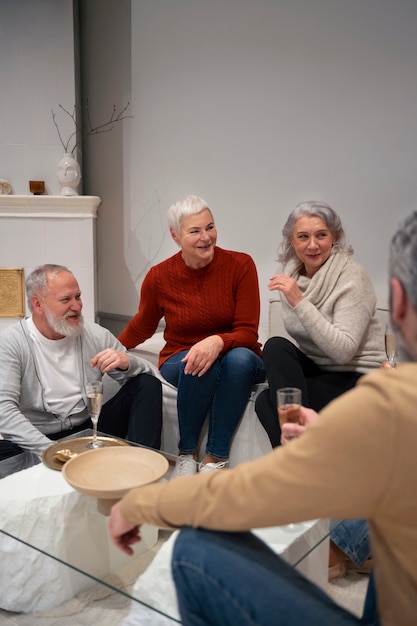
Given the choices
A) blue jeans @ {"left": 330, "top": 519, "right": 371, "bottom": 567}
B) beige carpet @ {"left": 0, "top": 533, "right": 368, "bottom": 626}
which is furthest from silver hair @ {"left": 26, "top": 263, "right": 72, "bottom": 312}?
blue jeans @ {"left": 330, "top": 519, "right": 371, "bottom": 567}

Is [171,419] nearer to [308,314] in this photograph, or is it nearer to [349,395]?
[308,314]

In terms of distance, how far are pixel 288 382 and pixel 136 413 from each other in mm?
614

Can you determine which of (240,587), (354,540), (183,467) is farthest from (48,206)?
(240,587)

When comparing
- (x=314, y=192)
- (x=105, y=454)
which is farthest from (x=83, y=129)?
(x=105, y=454)

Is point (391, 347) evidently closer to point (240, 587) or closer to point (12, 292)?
point (240, 587)

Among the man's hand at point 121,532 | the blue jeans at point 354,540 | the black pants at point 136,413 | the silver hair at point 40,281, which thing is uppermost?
the silver hair at point 40,281

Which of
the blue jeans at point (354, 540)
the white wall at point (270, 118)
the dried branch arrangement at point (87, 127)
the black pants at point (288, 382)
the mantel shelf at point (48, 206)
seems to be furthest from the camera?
the dried branch arrangement at point (87, 127)

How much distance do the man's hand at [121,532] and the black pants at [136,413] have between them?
117cm

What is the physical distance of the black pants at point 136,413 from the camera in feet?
8.07

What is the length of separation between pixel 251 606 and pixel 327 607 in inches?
4.8

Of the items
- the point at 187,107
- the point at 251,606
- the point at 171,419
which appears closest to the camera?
the point at 251,606

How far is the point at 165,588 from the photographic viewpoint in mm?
1308

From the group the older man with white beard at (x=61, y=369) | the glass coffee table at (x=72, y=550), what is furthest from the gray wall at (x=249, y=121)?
the glass coffee table at (x=72, y=550)

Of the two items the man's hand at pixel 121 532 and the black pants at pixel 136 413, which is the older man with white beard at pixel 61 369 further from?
the man's hand at pixel 121 532
